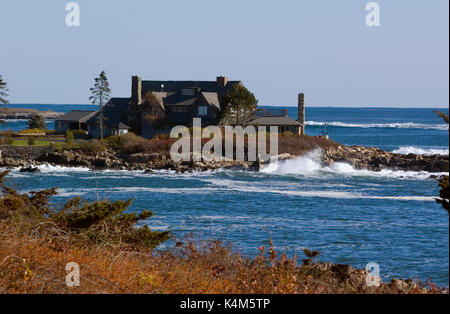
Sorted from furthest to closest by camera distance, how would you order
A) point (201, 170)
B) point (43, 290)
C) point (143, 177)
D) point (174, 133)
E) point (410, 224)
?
point (174, 133)
point (201, 170)
point (143, 177)
point (410, 224)
point (43, 290)

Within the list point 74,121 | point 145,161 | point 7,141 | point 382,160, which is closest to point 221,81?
point 74,121

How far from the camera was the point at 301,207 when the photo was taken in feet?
123

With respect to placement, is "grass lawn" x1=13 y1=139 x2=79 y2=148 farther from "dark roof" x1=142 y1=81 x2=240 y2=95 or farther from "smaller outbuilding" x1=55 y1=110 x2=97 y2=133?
"dark roof" x1=142 y1=81 x2=240 y2=95

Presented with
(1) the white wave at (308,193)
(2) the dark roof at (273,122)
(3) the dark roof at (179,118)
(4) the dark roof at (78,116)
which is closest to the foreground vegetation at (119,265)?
(1) the white wave at (308,193)

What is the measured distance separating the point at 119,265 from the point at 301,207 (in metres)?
27.6

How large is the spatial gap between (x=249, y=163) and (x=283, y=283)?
51099mm

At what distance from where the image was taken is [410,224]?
32031 millimetres

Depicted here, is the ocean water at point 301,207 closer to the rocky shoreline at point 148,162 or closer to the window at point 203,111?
the rocky shoreline at point 148,162

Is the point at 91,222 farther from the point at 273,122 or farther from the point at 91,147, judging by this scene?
the point at 273,122

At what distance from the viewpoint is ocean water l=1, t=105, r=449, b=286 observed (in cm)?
2425
